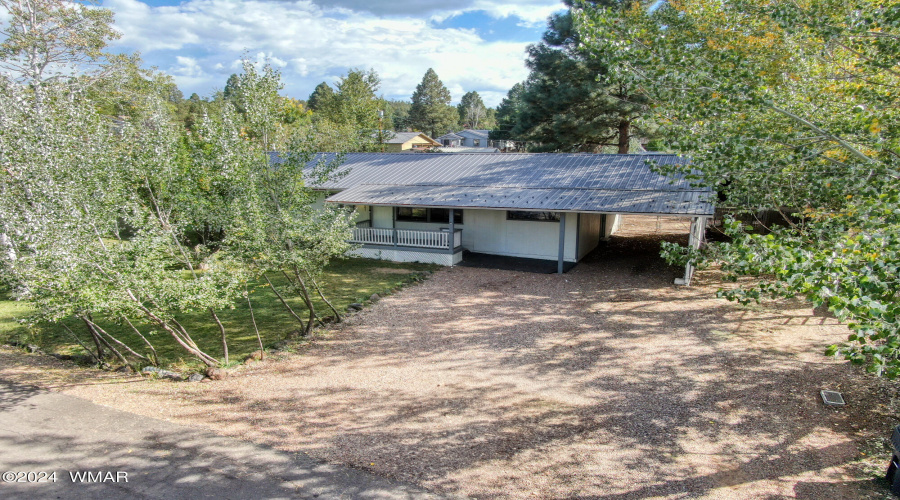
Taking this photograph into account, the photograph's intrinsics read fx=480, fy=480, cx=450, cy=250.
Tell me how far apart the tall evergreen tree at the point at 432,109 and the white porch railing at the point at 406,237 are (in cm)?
6686

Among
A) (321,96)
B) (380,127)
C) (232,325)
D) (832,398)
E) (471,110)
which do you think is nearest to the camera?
(832,398)

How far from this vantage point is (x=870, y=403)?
7.09 metres

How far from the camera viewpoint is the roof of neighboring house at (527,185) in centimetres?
1420

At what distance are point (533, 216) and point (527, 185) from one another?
3.64 ft

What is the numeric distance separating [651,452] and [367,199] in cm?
1320

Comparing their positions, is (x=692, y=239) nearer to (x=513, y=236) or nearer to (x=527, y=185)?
(x=527, y=185)

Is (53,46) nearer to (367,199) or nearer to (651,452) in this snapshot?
(367,199)

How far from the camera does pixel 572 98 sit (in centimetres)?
2503

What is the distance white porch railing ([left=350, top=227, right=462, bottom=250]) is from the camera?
54.8ft

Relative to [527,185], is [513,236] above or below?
below

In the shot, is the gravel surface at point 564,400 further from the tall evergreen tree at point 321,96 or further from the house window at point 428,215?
the tall evergreen tree at point 321,96

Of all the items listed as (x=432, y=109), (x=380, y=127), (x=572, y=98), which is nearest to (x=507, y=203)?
(x=572, y=98)

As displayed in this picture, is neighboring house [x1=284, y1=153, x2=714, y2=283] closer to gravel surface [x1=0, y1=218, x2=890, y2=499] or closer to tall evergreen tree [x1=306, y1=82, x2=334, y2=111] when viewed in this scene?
gravel surface [x1=0, y1=218, x2=890, y2=499]

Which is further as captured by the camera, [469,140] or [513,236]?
[469,140]
